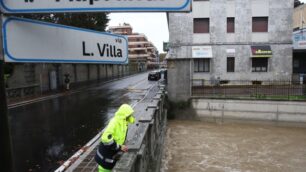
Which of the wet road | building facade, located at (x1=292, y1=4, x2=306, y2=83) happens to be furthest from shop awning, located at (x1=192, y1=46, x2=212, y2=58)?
Answer: the wet road

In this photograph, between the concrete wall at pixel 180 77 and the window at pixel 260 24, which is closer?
the concrete wall at pixel 180 77

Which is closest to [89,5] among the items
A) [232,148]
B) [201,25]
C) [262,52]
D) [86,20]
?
[232,148]

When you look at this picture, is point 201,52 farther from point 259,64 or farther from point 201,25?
point 259,64

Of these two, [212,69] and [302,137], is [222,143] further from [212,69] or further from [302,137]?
[212,69]

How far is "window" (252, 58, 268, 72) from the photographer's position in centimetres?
2475

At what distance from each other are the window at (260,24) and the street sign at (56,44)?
24253 mm

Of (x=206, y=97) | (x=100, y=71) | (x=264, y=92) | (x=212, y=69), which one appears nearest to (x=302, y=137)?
(x=264, y=92)

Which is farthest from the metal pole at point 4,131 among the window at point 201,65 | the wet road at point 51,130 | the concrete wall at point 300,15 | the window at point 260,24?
→ the concrete wall at point 300,15

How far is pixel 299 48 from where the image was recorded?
83.8 ft

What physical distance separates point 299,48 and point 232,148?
698 inches

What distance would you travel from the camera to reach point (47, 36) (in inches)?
90.0

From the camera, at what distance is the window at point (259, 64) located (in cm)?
2475

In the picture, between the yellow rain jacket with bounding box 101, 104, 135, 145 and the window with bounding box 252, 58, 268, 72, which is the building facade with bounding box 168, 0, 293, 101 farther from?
the yellow rain jacket with bounding box 101, 104, 135, 145

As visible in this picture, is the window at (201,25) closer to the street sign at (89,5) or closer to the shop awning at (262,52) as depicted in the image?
the shop awning at (262,52)
